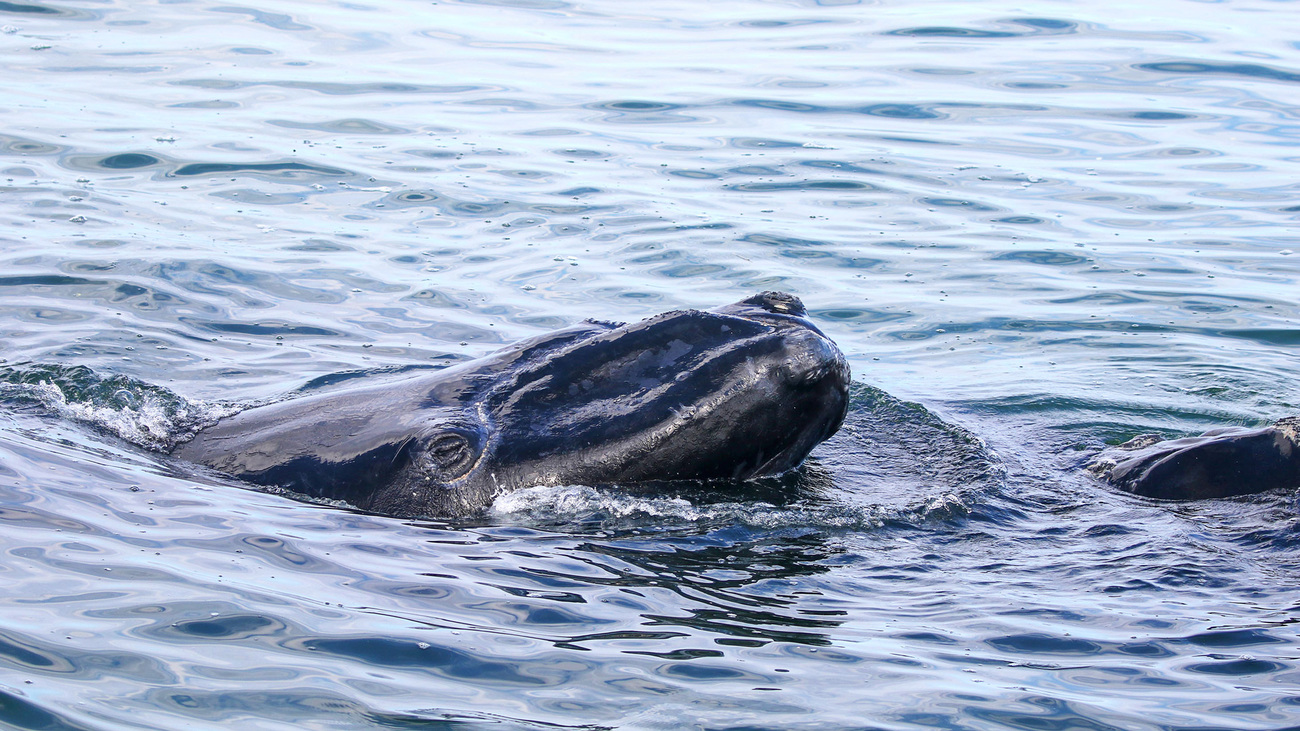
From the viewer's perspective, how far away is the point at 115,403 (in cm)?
792

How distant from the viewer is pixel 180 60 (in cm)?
1961

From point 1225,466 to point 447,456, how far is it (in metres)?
3.84

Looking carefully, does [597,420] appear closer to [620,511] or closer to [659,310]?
[620,511]

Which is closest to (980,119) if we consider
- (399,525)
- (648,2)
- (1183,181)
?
(1183,181)

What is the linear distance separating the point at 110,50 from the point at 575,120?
718 cm

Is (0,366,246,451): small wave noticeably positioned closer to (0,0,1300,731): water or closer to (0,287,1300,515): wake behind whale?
(0,0,1300,731): water

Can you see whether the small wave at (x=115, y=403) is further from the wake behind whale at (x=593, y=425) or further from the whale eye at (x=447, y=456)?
the whale eye at (x=447, y=456)


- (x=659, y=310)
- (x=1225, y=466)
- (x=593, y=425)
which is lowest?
(x=659, y=310)

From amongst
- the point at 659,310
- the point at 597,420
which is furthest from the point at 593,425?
the point at 659,310

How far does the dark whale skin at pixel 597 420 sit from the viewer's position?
19.4 feet

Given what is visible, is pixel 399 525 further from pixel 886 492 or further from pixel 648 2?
pixel 648 2

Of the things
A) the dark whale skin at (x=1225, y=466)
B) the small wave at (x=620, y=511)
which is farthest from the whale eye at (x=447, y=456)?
the dark whale skin at (x=1225, y=466)

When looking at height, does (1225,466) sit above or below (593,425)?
below

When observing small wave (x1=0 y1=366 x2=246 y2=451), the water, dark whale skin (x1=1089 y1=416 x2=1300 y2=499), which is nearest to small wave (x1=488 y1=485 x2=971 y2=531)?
the water
